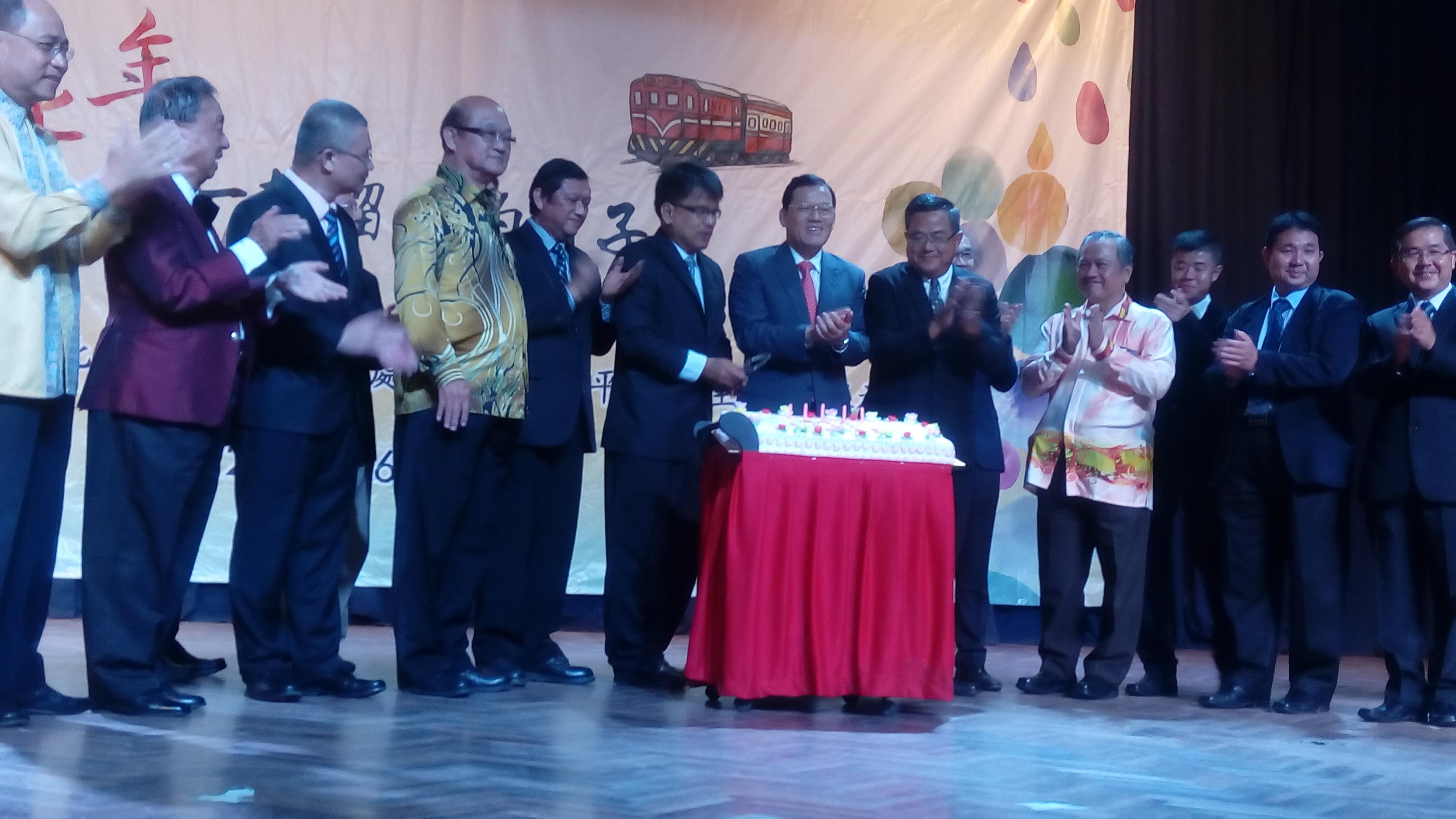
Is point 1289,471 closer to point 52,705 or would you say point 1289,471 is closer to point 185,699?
point 185,699

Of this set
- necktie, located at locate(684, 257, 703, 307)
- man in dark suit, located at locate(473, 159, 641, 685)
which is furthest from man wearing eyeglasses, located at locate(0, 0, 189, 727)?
necktie, located at locate(684, 257, 703, 307)

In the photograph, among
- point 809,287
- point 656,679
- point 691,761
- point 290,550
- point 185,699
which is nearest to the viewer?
point 691,761

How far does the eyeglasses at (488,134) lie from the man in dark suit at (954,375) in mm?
1228

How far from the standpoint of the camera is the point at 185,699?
10.5 feet

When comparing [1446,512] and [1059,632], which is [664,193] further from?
[1446,512]

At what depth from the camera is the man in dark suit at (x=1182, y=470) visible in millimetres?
4266

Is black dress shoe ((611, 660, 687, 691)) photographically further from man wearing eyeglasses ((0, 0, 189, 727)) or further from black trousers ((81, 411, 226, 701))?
man wearing eyeglasses ((0, 0, 189, 727))

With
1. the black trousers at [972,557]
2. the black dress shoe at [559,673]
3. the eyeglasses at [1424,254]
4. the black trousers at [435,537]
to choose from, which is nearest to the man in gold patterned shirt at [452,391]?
the black trousers at [435,537]

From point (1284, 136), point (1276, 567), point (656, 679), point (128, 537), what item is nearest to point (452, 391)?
point (128, 537)

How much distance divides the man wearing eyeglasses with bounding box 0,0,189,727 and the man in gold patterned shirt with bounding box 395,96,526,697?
2.33ft

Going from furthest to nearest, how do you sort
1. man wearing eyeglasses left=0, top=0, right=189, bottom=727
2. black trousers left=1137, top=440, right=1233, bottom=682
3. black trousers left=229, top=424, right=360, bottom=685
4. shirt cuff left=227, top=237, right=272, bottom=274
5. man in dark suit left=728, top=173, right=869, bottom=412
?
1. black trousers left=1137, top=440, right=1233, bottom=682
2. man in dark suit left=728, top=173, right=869, bottom=412
3. black trousers left=229, top=424, right=360, bottom=685
4. shirt cuff left=227, top=237, right=272, bottom=274
5. man wearing eyeglasses left=0, top=0, right=189, bottom=727

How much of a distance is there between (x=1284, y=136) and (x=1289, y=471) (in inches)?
99.1

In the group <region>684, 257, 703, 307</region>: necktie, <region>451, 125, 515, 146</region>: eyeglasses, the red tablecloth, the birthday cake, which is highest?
<region>451, 125, 515, 146</region>: eyeglasses

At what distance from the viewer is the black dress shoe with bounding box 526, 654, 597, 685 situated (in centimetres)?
397
